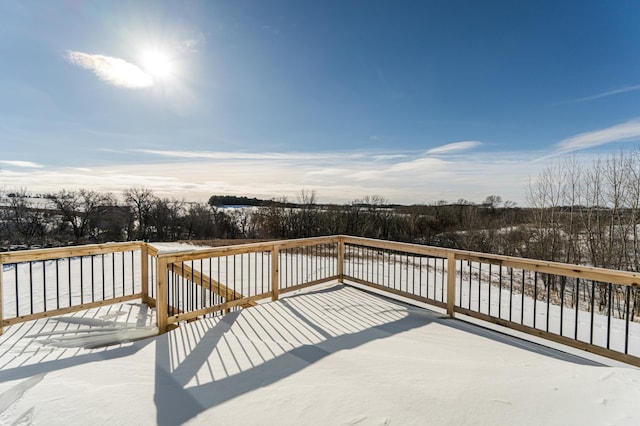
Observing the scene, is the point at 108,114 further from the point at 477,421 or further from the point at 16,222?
the point at 16,222

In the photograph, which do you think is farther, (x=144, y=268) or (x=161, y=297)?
(x=144, y=268)

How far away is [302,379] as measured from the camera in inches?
78.1

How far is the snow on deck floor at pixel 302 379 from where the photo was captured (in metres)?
1.59

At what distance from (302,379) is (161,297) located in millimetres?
1918

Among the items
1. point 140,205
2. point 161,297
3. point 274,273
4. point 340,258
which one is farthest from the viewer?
point 140,205

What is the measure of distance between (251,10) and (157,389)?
254 inches

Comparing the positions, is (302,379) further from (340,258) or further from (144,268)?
(144,268)

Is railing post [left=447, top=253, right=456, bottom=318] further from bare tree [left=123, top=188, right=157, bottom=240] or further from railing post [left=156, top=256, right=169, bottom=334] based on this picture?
bare tree [left=123, top=188, right=157, bottom=240]

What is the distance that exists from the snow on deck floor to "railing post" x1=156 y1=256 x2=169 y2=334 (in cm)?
15

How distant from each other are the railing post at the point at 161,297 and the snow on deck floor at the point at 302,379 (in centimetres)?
15

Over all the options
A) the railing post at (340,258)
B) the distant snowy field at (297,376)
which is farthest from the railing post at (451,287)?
the railing post at (340,258)

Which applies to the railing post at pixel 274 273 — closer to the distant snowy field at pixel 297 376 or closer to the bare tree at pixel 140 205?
the distant snowy field at pixel 297 376

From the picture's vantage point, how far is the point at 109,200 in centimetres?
2492

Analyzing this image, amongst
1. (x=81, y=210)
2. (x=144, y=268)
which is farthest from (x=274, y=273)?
(x=81, y=210)
